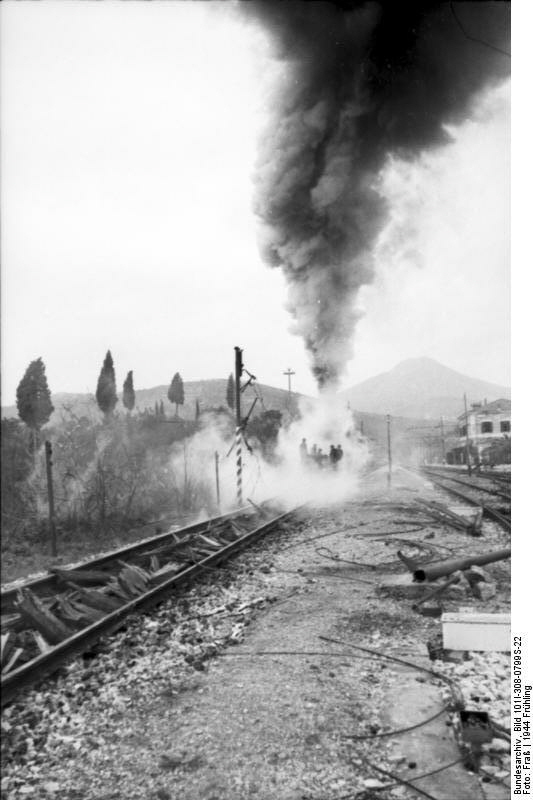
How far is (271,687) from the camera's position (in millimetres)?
3129

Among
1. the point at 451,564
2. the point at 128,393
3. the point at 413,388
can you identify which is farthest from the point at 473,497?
the point at 128,393

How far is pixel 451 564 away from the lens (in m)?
4.25

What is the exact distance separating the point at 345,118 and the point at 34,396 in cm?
261

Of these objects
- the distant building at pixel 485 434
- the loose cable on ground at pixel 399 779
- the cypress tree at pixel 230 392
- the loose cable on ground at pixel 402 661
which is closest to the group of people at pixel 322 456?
the cypress tree at pixel 230 392

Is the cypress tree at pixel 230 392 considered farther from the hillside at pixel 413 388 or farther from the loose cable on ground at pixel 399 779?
the loose cable on ground at pixel 399 779

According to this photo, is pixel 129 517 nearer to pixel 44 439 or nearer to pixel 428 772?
pixel 44 439

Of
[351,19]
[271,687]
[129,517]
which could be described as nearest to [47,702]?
[271,687]

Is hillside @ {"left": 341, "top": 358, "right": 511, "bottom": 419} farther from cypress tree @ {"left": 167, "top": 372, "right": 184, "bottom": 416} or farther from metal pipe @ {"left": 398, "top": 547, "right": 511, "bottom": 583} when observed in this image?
metal pipe @ {"left": 398, "top": 547, "right": 511, "bottom": 583}

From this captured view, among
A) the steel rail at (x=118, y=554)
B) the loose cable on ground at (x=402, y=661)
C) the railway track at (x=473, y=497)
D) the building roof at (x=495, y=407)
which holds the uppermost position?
the building roof at (x=495, y=407)

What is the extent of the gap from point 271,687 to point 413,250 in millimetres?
2863

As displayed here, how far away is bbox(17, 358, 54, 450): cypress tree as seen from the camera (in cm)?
290

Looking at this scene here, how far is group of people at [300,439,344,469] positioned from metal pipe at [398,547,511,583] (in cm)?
94

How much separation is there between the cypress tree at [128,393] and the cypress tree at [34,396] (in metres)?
0.50

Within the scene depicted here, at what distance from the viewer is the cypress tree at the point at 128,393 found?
3391mm
